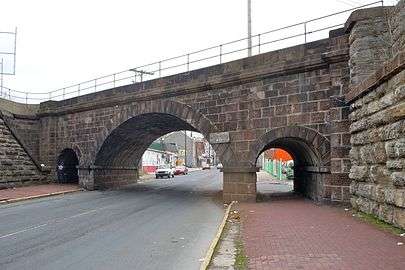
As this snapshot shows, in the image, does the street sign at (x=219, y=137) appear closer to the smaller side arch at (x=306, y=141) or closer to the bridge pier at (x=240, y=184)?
the bridge pier at (x=240, y=184)

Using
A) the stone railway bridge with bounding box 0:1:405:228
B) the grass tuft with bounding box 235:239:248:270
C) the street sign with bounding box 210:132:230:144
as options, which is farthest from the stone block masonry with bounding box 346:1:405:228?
the street sign with bounding box 210:132:230:144

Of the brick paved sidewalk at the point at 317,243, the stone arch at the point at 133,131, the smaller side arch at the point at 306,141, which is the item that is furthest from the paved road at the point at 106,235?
the stone arch at the point at 133,131

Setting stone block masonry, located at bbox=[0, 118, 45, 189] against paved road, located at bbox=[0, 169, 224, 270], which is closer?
paved road, located at bbox=[0, 169, 224, 270]

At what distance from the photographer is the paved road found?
7.50 m

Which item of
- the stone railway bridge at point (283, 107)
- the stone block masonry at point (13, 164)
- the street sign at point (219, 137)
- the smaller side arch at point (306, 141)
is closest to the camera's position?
the stone railway bridge at point (283, 107)

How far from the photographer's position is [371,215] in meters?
10.7

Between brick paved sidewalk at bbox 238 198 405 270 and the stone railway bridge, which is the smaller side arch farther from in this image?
brick paved sidewalk at bbox 238 198 405 270

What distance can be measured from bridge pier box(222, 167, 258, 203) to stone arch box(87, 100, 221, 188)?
2.16 m

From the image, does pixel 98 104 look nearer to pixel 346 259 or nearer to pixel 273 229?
pixel 273 229

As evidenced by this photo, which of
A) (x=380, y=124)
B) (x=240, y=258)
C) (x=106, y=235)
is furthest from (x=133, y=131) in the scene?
(x=240, y=258)

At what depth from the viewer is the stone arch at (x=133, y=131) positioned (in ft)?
64.4

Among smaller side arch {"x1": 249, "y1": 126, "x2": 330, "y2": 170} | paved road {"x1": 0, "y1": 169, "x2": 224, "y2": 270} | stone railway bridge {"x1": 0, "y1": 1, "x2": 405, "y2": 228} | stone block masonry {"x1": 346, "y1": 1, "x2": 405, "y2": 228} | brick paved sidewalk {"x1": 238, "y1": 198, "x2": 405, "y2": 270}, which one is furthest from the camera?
smaller side arch {"x1": 249, "y1": 126, "x2": 330, "y2": 170}

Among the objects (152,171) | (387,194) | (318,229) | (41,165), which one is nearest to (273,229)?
(318,229)

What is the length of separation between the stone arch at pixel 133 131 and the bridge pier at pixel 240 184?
7.07ft
